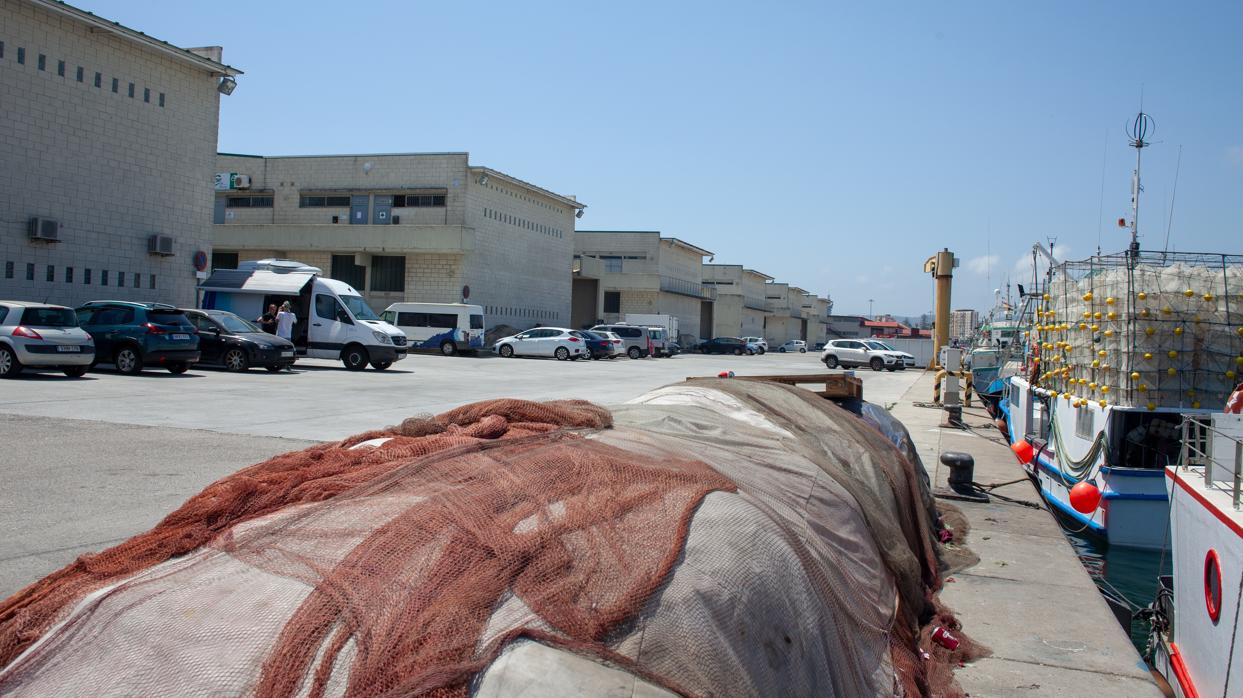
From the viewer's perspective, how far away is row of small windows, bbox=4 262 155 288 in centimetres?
2467

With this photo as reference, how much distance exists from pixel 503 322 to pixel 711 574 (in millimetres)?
46461

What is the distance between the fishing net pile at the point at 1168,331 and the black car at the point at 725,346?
55.6m

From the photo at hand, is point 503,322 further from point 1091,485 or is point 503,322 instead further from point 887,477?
point 887,477

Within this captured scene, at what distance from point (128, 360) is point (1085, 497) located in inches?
724

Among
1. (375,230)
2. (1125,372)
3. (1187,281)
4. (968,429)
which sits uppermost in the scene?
(375,230)

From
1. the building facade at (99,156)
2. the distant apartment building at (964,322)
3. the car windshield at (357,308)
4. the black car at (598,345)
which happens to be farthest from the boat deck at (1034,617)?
the distant apartment building at (964,322)

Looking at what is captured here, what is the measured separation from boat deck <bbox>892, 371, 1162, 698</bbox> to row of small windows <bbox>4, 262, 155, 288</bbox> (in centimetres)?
2496

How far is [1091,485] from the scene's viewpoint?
427 inches

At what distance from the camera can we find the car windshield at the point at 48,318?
1738 cm

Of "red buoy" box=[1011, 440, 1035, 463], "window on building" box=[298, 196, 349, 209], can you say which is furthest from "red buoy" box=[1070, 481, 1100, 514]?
"window on building" box=[298, 196, 349, 209]

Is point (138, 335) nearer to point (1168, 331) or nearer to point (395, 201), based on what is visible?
point (1168, 331)

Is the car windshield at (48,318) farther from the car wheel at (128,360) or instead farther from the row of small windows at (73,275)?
the row of small windows at (73,275)

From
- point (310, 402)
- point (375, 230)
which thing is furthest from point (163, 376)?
point (375, 230)

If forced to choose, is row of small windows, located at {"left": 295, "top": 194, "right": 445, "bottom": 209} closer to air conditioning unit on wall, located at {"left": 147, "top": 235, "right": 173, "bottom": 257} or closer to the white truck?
the white truck
